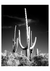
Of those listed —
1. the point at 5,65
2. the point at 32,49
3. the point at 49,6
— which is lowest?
the point at 5,65

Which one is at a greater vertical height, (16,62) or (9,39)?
(9,39)

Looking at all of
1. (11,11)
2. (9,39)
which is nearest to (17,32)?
(9,39)

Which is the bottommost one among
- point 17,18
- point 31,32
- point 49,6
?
point 31,32

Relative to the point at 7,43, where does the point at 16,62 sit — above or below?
below
